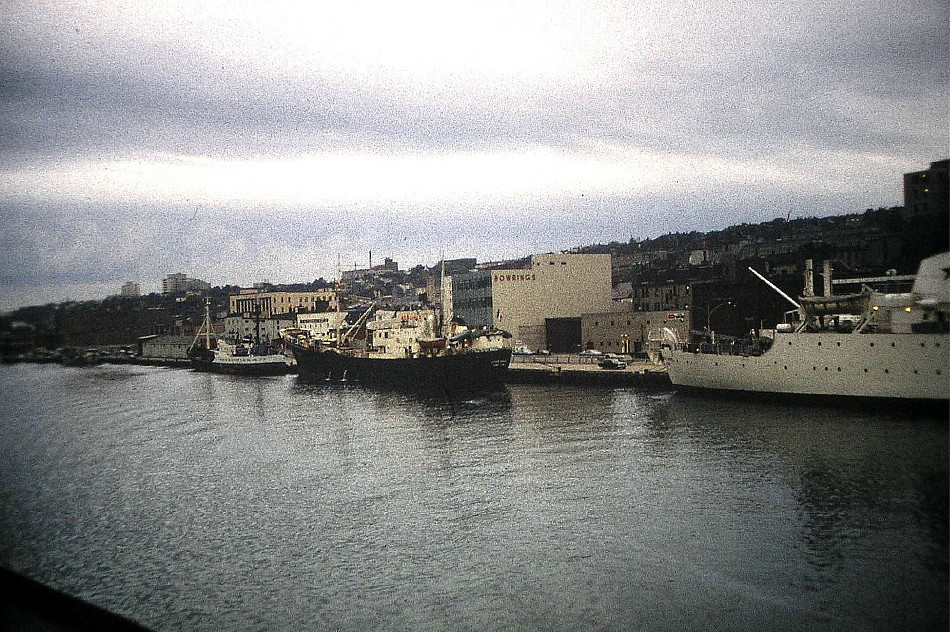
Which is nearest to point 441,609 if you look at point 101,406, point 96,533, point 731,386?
point 96,533

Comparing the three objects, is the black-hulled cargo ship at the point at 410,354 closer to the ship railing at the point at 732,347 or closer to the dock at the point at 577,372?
the dock at the point at 577,372

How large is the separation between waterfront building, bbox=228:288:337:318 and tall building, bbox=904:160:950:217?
204 inches

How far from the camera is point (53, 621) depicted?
4160mm

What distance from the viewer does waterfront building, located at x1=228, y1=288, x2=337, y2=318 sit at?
6748 mm

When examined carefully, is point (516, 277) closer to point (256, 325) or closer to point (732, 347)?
point (732, 347)

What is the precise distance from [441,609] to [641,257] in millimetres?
3072

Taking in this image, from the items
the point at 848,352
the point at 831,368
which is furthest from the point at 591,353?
the point at 848,352

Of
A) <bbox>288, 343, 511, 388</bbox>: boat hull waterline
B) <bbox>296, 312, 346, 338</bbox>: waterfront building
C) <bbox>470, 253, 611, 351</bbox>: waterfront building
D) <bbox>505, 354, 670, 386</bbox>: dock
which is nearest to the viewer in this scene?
<bbox>470, 253, 611, 351</bbox>: waterfront building

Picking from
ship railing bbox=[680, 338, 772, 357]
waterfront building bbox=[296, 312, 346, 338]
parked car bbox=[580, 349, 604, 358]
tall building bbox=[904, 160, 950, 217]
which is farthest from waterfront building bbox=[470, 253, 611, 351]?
tall building bbox=[904, 160, 950, 217]

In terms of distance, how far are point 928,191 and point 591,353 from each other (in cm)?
480

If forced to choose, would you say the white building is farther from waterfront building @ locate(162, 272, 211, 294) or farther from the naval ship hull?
waterfront building @ locate(162, 272, 211, 294)

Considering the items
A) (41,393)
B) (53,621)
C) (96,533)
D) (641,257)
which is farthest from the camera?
(41,393)

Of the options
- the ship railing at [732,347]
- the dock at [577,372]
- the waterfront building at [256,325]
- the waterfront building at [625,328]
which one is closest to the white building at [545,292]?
the waterfront building at [625,328]

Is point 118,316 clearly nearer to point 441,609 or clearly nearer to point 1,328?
point 1,328
